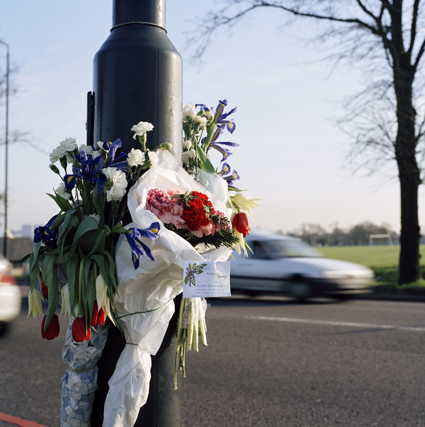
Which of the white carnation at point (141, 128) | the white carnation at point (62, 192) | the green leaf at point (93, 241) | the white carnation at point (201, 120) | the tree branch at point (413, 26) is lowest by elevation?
the green leaf at point (93, 241)

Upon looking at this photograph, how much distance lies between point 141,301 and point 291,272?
9402mm

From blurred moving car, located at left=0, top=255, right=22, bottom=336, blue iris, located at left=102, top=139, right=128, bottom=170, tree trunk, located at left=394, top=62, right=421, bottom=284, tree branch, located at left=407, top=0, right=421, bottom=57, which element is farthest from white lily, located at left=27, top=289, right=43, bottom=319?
tree branch, located at left=407, top=0, right=421, bottom=57

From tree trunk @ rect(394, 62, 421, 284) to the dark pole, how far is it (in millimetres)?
13413

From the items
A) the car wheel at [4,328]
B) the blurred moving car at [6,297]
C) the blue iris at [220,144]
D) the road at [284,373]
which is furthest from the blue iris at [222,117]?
the car wheel at [4,328]

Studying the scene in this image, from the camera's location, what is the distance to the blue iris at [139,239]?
5.83ft

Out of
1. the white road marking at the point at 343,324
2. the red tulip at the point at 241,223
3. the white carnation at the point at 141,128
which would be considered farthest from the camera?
the white road marking at the point at 343,324

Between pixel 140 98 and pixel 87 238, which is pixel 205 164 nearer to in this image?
pixel 140 98

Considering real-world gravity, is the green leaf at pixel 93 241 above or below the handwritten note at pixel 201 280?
above

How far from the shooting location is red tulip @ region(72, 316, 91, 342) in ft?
6.03

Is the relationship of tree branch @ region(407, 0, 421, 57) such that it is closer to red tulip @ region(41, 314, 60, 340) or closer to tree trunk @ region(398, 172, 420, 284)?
tree trunk @ region(398, 172, 420, 284)

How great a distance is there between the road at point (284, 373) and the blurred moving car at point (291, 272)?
2.39 meters

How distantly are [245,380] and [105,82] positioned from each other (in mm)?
3762

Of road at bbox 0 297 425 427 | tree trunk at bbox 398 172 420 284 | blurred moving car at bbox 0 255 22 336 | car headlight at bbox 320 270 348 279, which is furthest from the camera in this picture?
tree trunk at bbox 398 172 420 284

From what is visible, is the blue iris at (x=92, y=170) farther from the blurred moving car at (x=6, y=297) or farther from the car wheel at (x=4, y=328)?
the car wheel at (x=4, y=328)
